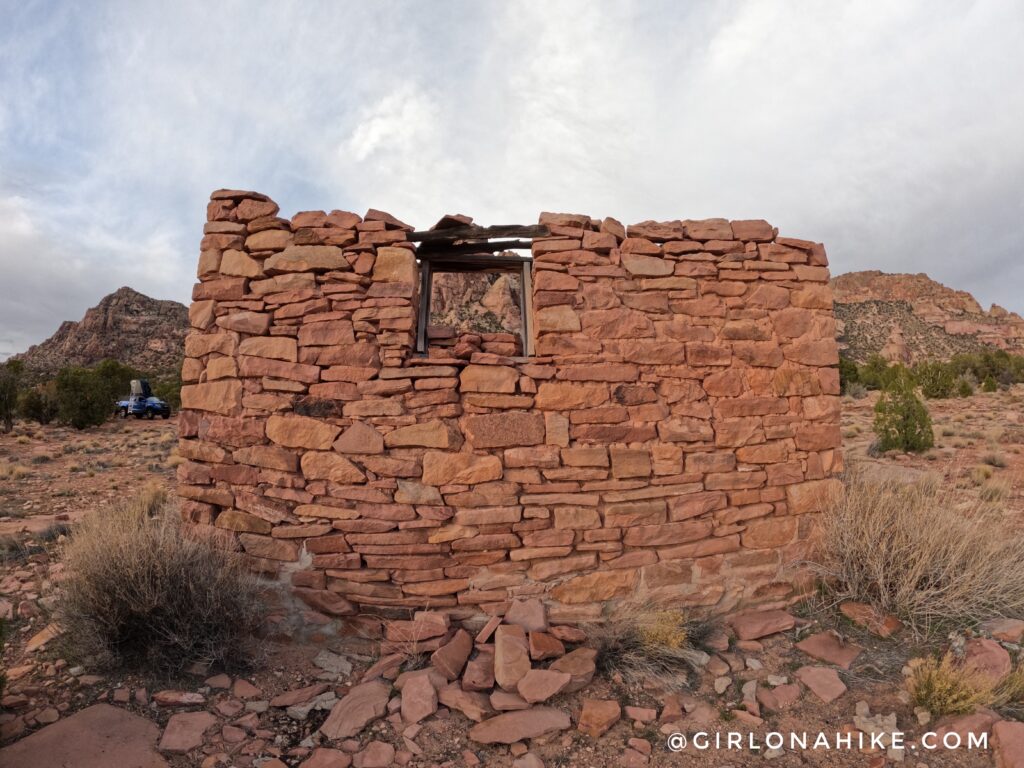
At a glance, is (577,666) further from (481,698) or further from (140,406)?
(140,406)

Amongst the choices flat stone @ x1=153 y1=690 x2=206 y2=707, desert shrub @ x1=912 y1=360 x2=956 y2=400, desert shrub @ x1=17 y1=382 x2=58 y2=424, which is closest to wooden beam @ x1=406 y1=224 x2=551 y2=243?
flat stone @ x1=153 y1=690 x2=206 y2=707

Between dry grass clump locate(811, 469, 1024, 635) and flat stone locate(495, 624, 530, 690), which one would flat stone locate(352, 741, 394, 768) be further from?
dry grass clump locate(811, 469, 1024, 635)

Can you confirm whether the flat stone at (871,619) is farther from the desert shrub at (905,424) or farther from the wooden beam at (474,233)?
the desert shrub at (905,424)

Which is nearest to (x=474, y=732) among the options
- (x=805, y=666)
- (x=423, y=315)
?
(x=805, y=666)

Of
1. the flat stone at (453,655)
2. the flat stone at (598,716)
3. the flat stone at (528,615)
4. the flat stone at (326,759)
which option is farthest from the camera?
the flat stone at (528,615)

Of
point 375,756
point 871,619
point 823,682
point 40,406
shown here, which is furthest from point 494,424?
point 40,406

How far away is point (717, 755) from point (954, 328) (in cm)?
5099

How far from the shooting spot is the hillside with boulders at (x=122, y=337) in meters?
36.8

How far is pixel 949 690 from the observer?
2.83m

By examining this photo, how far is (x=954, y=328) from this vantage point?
42062 mm

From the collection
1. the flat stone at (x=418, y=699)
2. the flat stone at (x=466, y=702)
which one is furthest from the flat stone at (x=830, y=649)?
the flat stone at (x=418, y=699)

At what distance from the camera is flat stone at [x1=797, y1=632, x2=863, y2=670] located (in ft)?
11.2

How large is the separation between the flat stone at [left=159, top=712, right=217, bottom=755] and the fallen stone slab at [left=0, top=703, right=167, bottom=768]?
5 cm

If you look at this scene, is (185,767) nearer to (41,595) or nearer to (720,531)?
(41,595)
